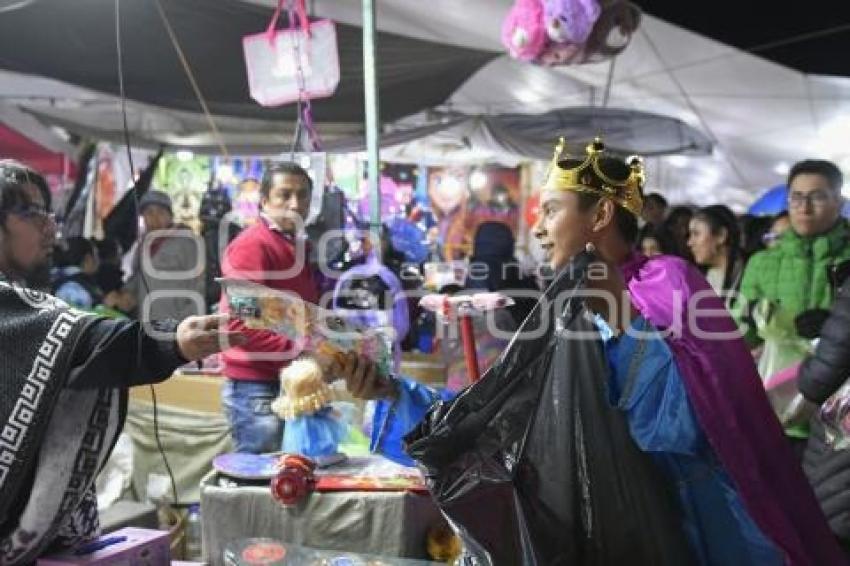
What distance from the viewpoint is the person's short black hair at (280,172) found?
2943 millimetres

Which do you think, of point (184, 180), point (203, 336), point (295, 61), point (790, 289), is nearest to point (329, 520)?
point (203, 336)

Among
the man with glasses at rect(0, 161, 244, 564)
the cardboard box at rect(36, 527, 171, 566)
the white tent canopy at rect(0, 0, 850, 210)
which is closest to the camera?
the man with glasses at rect(0, 161, 244, 564)

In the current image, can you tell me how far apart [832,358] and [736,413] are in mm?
1269

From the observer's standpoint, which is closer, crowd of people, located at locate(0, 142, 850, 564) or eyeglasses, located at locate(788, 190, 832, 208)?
crowd of people, located at locate(0, 142, 850, 564)

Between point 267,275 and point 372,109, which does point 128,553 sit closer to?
point 267,275

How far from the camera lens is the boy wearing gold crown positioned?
149cm

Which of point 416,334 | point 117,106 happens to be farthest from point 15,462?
point 117,106

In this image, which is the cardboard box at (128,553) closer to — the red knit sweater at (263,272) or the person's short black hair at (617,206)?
the red knit sweater at (263,272)

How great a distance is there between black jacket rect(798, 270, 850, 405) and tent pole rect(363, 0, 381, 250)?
1.70 metres

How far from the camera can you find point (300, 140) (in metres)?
3.65

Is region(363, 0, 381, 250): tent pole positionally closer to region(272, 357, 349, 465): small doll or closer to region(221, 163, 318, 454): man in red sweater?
region(221, 163, 318, 454): man in red sweater

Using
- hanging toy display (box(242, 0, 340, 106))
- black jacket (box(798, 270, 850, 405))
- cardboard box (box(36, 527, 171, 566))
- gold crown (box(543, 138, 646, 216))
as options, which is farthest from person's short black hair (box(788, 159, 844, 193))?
cardboard box (box(36, 527, 171, 566))

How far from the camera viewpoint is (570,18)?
12.7ft

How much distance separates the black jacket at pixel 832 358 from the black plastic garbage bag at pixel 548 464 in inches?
51.9
